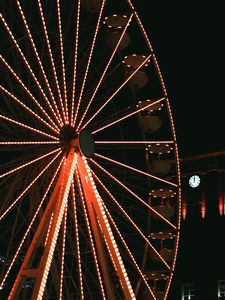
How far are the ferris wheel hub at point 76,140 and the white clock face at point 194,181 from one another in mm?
23114

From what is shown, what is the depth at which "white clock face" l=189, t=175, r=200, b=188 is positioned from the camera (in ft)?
139

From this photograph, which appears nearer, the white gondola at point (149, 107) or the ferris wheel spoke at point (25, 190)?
the ferris wheel spoke at point (25, 190)

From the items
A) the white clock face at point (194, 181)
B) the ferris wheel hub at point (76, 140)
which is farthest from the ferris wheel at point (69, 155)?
the white clock face at point (194, 181)

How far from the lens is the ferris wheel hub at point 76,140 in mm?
19594

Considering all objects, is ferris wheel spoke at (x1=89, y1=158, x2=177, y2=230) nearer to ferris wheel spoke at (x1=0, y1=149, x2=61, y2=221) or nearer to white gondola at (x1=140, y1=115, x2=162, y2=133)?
ferris wheel spoke at (x1=0, y1=149, x2=61, y2=221)

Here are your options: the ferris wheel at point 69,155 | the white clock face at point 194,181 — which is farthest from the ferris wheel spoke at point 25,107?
the white clock face at point 194,181

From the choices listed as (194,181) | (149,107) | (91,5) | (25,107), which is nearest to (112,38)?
(91,5)

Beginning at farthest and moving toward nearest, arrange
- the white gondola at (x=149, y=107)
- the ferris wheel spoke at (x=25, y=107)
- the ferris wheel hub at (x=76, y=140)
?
the white gondola at (x=149, y=107)
the ferris wheel hub at (x=76, y=140)
the ferris wheel spoke at (x=25, y=107)

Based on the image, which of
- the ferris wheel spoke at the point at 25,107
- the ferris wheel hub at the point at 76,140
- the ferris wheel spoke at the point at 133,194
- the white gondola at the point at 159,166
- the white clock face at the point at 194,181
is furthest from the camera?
the white clock face at the point at 194,181

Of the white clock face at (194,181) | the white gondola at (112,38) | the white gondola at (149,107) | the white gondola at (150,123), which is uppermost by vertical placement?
the white gondola at (112,38)

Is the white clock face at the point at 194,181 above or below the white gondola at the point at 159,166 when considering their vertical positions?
above

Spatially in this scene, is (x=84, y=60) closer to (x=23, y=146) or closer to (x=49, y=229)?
(x=23, y=146)

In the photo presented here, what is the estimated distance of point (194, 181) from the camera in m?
42.6

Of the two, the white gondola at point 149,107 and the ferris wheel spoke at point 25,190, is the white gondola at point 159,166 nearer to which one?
the white gondola at point 149,107
